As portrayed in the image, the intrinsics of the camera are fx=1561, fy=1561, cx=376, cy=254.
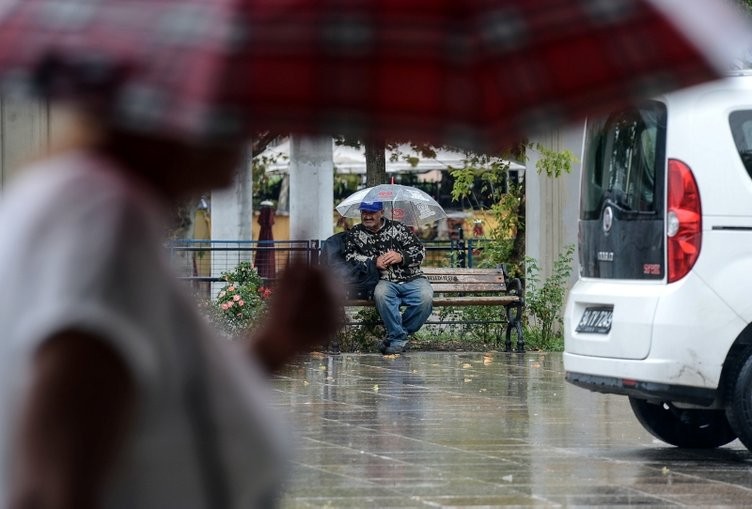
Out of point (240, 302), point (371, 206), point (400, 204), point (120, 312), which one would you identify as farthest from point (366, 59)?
point (400, 204)

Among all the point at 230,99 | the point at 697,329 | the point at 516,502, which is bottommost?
the point at 516,502

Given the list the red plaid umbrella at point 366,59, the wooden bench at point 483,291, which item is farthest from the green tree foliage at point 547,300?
the red plaid umbrella at point 366,59

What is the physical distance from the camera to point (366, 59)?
76.2 inches

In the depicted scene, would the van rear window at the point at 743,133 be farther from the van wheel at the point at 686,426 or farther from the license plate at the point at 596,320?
the van wheel at the point at 686,426

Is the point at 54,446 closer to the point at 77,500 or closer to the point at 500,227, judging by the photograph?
the point at 77,500

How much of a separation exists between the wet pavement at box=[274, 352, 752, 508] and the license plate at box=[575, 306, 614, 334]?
71 centimetres

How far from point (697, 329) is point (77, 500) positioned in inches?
272

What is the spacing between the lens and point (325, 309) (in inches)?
91.8

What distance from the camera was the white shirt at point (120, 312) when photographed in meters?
1.62

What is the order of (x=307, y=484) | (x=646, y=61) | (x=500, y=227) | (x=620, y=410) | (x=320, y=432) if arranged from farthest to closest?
(x=500, y=227) → (x=620, y=410) → (x=320, y=432) → (x=307, y=484) → (x=646, y=61)

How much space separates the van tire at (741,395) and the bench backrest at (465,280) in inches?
350

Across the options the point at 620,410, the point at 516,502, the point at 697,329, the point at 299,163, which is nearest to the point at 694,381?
the point at 697,329

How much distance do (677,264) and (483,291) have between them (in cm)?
895

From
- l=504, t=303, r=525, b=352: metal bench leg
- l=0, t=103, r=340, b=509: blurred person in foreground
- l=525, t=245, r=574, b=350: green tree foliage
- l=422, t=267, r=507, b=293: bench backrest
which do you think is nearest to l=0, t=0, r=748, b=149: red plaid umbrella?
l=0, t=103, r=340, b=509: blurred person in foreground
